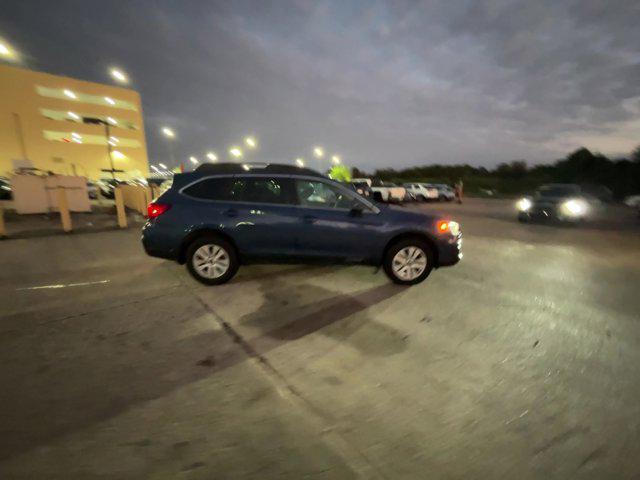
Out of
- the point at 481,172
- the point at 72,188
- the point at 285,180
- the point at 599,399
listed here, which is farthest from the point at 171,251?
the point at 481,172

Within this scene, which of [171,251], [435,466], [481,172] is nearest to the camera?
[435,466]

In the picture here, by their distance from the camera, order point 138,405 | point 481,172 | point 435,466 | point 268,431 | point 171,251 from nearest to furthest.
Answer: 1. point 435,466
2. point 268,431
3. point 138,405
4. point 171,251
5. point 481,172

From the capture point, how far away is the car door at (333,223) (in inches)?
192

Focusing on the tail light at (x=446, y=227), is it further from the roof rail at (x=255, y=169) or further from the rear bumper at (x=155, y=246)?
the rear bumper at (x=155, y=246)

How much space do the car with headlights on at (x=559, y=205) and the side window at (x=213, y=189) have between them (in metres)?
12.4

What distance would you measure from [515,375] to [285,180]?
3748mm

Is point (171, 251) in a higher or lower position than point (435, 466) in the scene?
higher

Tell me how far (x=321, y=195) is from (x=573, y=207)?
1178 cm

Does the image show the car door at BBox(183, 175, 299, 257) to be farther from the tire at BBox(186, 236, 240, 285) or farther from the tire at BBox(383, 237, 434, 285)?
the tire at BBox(383, 237, 434, 285)

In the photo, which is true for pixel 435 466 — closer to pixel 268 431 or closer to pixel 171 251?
pixel 268 431

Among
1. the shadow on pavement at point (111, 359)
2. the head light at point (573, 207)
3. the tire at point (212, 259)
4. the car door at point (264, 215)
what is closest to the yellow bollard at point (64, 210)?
the tire at point (212, 259)

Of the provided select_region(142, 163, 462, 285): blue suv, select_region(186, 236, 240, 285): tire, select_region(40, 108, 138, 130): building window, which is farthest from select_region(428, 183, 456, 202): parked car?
select_region(40, 108, 138, 130): building window

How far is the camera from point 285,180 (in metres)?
5.03

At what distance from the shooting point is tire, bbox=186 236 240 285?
192 inches
